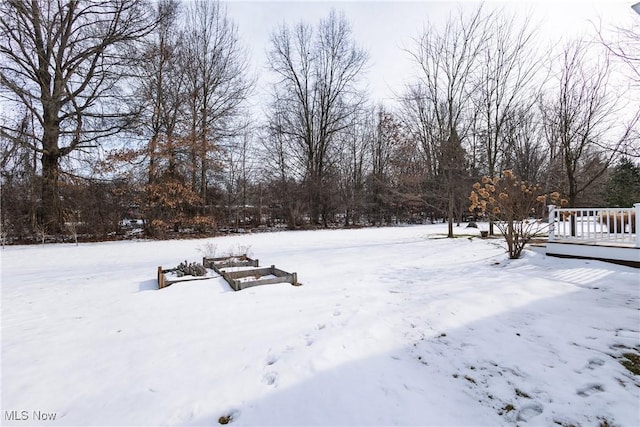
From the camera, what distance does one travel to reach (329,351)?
2703 mm

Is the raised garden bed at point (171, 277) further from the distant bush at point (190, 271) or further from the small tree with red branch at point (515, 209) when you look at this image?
the small tree with red branch at point (515, 209)

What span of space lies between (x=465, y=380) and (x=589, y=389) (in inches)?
33.2

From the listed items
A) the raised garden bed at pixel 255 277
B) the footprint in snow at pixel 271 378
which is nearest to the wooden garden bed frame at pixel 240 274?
the raised garden bed at pixel 255 277

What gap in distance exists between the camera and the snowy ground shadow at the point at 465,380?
1914 millimetres

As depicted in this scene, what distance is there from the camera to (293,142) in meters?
21.8

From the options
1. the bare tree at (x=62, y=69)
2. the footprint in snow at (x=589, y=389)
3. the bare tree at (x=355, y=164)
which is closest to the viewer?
A: the footprint in snow at (x=589, y=389)

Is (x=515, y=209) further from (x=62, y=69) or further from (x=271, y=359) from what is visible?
(x=62, y=69)

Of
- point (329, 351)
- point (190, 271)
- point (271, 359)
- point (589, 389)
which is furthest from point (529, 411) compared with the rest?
point (190, 271)

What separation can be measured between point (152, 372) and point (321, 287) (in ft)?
9.02

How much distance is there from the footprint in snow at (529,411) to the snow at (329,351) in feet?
0.04

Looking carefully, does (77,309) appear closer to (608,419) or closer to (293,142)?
(608,419)

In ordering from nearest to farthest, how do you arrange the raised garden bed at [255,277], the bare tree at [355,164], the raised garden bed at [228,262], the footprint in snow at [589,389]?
the footprint in snow at [589,389]
the raised garden bed at [255,277]
the raised garden bed at [228,262]
the bare tree at [355,164]

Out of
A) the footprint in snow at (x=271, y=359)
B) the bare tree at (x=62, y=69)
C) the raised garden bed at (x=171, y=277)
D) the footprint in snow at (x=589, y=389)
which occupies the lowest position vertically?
the footprint in snow at (x=271, y=359)

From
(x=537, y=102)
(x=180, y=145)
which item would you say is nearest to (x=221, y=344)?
(x=180, y=145)
